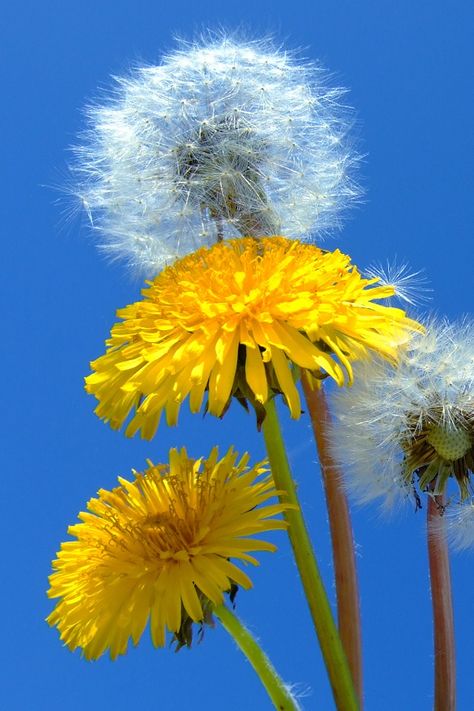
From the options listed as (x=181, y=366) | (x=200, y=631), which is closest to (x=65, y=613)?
(x=200, y=631)

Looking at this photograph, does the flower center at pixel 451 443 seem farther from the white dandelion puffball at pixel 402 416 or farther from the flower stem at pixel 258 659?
the flower stem at pixel 258 659

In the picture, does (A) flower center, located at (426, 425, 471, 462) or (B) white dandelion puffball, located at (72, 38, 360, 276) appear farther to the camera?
(B) white dandelion puffball, located at (72, 38, 360, 276)

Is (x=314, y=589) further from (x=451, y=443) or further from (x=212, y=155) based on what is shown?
(x=212, y=155)

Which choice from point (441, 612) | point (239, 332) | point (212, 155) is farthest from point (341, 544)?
point (212, 155)

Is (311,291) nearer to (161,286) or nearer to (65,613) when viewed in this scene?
(161,286)

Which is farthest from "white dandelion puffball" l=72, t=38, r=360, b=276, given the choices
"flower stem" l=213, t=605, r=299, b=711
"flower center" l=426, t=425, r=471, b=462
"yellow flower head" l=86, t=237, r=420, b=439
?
"flower stem" l=213, t=605, r=299, b=711

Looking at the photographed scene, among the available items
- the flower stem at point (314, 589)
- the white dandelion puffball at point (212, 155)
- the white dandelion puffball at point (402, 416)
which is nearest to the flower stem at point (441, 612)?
the white dandelion puffball at point (402, 416)

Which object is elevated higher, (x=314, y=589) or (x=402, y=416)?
(x=402, y=416)

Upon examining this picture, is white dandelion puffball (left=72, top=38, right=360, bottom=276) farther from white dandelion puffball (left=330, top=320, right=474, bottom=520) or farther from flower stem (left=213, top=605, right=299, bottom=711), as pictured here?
flower stem (left=213, top=605, right=299, bottom=711)
